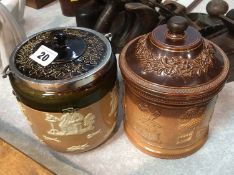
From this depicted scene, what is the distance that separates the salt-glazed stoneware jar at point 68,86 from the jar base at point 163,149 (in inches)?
4.6

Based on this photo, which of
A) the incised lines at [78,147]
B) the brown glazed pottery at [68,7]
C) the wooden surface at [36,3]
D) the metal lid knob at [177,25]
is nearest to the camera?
the metal lid knob at [177,25]

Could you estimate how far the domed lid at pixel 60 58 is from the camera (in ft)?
2.24

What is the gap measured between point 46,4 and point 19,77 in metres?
1.03

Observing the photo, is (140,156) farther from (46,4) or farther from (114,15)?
(46,4)

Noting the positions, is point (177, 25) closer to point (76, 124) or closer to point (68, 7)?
point (76, 124)

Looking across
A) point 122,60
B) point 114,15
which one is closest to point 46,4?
point 114,15

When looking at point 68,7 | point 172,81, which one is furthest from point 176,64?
point 68,7

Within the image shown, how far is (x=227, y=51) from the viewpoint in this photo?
3.17 ft

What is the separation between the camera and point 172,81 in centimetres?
68

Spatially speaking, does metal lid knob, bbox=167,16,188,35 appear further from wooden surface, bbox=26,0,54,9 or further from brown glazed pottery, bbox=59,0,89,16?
wooden surface, bbox=26,0,54,9

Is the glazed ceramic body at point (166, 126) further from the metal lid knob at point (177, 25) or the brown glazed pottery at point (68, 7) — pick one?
the brown glazed pottery at point (68, 7)

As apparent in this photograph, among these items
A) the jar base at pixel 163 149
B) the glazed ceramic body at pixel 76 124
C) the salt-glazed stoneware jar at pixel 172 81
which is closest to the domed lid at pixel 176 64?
the salt-glazed stoneware jar at pixel 172 81

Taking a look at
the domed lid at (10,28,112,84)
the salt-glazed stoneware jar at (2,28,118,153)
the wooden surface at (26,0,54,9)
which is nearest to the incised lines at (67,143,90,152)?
the salt-glazed stoneware jar at (2,28,118,153)

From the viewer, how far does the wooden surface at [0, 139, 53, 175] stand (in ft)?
2.30
